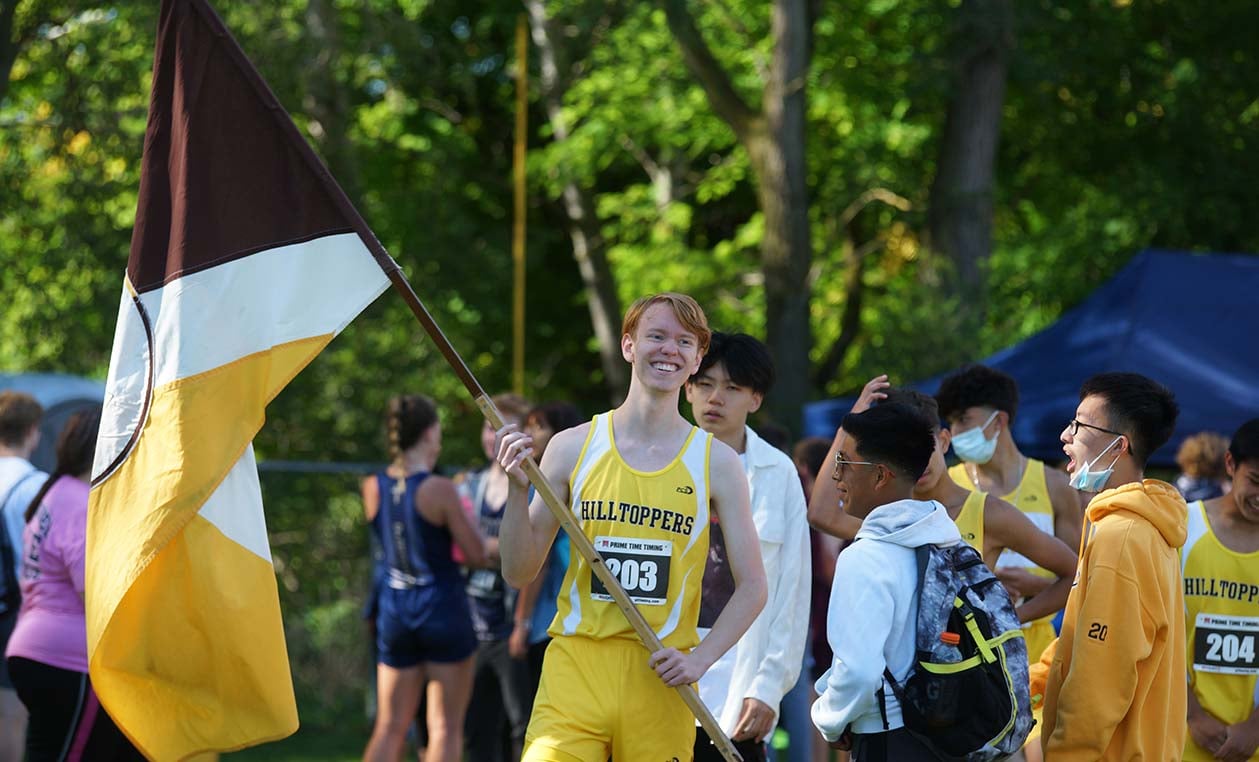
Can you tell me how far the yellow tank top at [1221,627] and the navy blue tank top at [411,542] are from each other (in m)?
3.71

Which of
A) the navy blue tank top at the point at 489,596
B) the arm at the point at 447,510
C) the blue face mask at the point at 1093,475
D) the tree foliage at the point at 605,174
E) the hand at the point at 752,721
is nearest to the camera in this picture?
the blue face mask at the point at 1093,475

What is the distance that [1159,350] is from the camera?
33.7 ft

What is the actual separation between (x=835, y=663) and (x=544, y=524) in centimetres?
113

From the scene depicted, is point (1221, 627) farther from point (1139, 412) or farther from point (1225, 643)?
point (1139, 412)

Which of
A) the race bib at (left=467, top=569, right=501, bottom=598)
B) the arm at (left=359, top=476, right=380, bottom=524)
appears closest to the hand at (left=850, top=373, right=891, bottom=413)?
the arm at (left=359, top=476, right=380, bottom=524)

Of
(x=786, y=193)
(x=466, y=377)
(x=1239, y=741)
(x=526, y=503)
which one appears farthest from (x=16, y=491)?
(x=786, y=193)

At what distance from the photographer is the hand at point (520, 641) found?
793cm

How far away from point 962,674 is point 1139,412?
1146mm

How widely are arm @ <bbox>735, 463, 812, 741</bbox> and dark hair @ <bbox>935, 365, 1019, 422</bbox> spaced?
30.7 inches

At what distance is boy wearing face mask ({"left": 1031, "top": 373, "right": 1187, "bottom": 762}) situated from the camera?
4434 millimetres

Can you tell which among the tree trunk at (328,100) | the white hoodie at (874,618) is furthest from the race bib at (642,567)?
the tree trunk at (328,100)

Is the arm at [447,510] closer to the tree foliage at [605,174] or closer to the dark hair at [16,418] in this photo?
the dark hair at [16,418]

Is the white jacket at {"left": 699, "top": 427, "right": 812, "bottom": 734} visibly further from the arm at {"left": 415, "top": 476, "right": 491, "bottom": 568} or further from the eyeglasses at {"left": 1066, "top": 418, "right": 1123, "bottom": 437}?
the arm at {"left": 415, "top": 476, "right": 491, "bottom": 568}

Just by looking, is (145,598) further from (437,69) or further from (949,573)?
(437,69)
